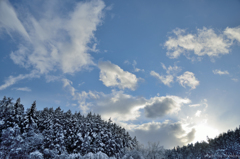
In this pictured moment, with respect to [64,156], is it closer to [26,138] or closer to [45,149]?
[45,149]

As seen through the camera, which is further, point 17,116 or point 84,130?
point 84,130

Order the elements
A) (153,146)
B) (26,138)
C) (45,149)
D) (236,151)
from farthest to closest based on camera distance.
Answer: (236,151) → (153,146) → (45,149) → (26,138)

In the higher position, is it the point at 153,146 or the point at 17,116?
the point at 17,116

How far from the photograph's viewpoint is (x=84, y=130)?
51.7 meters

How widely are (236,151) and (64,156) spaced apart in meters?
104

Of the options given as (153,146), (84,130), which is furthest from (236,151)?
(84,130)

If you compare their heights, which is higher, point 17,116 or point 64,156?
point 17,116

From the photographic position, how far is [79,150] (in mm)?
46688

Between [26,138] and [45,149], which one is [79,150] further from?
[26,138]

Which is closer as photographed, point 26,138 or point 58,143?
point 26,138

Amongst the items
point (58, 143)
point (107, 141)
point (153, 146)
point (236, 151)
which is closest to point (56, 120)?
point (58, 143)

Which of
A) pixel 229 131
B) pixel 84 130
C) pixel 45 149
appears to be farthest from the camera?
pixel 229 131

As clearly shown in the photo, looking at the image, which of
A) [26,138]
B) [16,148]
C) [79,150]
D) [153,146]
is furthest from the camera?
[153,146]

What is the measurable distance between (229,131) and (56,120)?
121 meters
